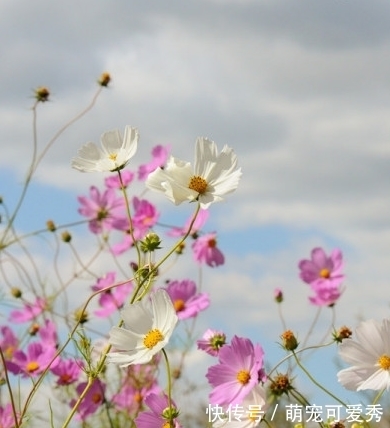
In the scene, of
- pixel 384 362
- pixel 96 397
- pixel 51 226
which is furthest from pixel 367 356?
pixel 51 226

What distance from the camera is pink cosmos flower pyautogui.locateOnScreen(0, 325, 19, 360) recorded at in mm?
2453

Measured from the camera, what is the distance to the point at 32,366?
202 centimetres

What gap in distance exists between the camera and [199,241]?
7.30ft

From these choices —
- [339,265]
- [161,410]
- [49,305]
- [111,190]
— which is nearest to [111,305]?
[49,305]

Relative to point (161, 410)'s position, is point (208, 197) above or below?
above

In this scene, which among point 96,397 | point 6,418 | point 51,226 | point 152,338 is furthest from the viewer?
point 51,226

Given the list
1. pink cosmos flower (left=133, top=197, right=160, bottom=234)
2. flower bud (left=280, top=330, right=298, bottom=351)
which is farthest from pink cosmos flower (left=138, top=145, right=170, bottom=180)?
flower bud (left=280, top=330, right=298, bottom=351)

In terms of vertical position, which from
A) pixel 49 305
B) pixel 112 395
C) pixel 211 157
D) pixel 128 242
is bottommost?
pixel 112 395

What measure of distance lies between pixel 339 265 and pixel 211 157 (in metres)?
1.23

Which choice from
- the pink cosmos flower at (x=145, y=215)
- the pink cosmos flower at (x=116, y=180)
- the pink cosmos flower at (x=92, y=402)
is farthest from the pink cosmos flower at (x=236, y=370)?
the pink cosmos flower at (x=116, y=180)

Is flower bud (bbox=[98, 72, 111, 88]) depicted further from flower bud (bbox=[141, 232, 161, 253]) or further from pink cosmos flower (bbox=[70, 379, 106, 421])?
flower bud (bbox=[141, 232, 161, 253])

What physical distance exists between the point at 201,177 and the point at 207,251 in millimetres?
1055

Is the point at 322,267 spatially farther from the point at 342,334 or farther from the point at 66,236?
the point at 342,334

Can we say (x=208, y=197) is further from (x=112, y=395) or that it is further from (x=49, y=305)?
(x=49, y=305)
